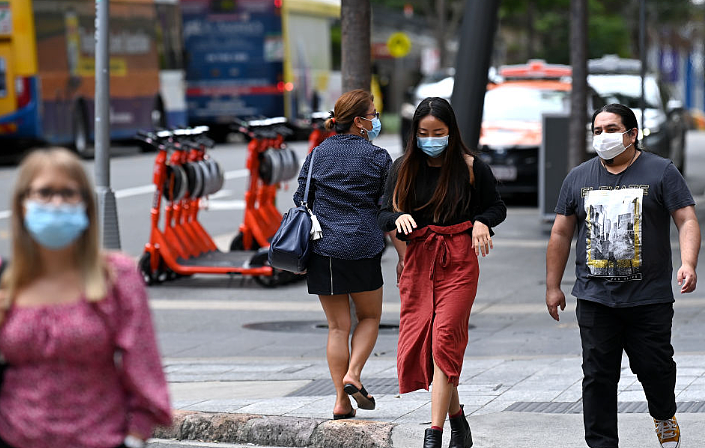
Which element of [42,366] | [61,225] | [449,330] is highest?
[61,225]

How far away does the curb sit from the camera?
6102mm

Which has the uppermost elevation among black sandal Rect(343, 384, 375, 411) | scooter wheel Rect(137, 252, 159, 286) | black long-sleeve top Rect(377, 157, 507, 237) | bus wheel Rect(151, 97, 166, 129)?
black long-sleeve top Rect(377, 157, 507, 237)

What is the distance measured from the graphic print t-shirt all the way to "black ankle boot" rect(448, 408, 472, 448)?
2.98 feet

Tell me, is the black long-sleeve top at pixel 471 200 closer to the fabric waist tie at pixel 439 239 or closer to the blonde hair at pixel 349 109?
the fabric waist tie at pixel 439 239

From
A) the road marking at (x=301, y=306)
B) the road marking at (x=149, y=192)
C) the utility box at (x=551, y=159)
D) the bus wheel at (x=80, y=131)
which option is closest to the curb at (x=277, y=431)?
the road marking at (x=301, y=306)

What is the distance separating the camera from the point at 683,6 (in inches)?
2036

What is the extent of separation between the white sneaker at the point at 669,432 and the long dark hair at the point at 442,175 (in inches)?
48.2

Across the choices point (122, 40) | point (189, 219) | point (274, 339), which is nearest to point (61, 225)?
point (274, 339)

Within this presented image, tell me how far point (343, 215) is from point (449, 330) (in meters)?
1.03

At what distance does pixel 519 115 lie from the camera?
18438 millimetres

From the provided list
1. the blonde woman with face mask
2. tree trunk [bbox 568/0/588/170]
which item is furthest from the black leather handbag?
tree trunk [bbox 568/0/588/170]

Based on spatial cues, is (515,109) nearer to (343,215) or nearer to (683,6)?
(343,215)

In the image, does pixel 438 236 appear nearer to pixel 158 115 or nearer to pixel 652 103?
pixel 652 103

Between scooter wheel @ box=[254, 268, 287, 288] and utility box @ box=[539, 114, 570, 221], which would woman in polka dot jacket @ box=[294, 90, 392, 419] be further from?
utility box @ box=[539, 114, 570, 221]
